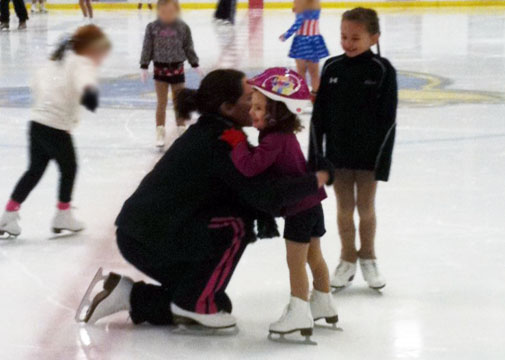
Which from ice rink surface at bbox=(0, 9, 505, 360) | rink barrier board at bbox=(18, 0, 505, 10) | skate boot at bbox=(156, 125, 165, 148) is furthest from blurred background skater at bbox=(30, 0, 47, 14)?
skate boot at bbox=(156, 125, 165, 148)

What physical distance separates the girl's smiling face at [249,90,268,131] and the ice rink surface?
716mm

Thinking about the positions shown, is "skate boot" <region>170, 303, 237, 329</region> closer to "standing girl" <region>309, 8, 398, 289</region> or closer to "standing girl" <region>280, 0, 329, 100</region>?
"standing girl" <region>309, 8, 398, 289</region>

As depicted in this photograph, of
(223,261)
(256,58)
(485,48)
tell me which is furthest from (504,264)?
(485,48)

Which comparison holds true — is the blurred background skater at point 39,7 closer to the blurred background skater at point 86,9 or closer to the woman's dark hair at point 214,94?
the blurred background skater at point 86,9

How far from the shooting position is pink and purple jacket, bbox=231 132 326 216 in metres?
3.27

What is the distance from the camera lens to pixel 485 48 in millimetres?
12781

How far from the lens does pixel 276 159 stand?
3.31 m

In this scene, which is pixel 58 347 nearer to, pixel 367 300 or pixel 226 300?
pixel 226 300

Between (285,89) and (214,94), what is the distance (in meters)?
0.28

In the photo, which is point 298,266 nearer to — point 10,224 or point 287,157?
point 287,157

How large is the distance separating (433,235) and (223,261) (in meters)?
1.54

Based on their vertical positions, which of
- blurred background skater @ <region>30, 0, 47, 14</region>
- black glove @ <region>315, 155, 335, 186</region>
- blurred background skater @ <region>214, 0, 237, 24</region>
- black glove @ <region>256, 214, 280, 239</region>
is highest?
black glove @ <region>315, 155, 335, 186</region>

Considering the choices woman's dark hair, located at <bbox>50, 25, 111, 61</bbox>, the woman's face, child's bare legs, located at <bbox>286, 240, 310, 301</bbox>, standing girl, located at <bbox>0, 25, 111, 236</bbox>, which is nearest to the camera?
woman's dark hair, located at <bbox>50, 25, 111, 61</bbox>

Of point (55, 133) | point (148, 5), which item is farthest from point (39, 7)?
point (55, 133)
